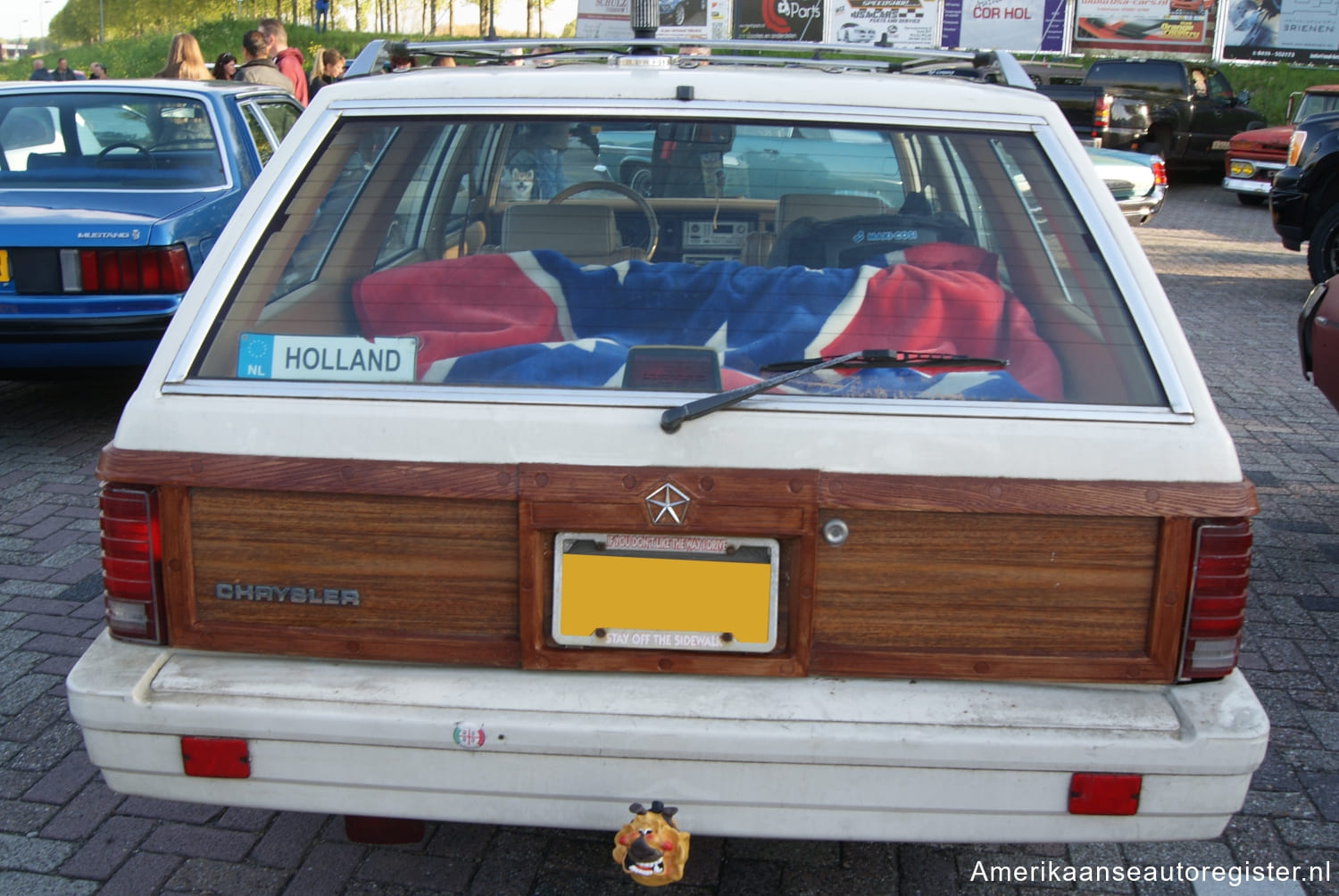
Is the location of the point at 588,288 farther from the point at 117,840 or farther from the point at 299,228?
the point at 117,840

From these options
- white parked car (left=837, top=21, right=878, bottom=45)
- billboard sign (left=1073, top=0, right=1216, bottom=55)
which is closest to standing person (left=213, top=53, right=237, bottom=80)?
white parked car (left=837, top=21, right=878, bottom=45)

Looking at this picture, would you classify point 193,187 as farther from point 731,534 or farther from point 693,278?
point 731,534

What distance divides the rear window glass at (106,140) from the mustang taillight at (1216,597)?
493 cm

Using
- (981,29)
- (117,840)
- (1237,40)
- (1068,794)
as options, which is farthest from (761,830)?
(1237,40)

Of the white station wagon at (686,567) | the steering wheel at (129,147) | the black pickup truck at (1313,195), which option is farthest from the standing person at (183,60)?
the black pickup truck at (1313,195)

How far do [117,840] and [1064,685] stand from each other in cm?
202

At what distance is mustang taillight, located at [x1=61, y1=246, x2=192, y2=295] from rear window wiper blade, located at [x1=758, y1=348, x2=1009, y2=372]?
3711 millimetres

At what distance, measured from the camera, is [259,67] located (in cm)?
873

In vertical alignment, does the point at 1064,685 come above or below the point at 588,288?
below

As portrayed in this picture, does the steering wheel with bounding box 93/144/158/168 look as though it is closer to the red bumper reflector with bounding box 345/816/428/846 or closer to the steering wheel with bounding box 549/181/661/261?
the steering wheel with bounding box 549/181/661/261

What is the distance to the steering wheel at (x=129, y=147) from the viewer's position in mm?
5809

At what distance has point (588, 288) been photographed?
7.38ft

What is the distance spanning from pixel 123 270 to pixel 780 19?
73.1 ft

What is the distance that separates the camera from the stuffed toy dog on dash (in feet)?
6.37
